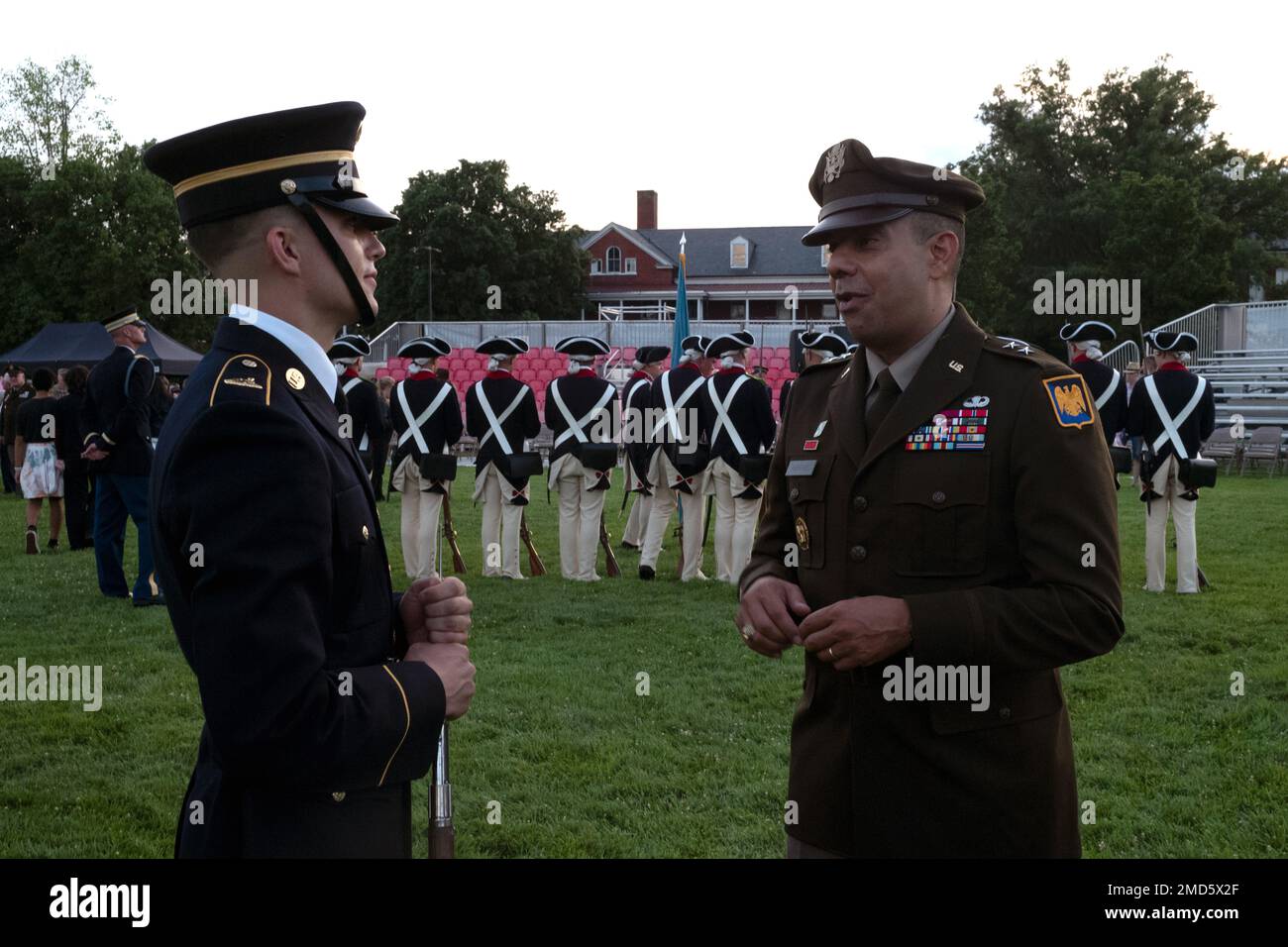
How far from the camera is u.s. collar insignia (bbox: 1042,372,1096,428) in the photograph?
259 centimetres

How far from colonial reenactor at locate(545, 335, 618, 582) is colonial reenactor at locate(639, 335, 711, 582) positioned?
600mm

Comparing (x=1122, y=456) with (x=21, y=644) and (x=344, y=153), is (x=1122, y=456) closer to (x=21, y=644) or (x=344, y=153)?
(x=21, y=644)

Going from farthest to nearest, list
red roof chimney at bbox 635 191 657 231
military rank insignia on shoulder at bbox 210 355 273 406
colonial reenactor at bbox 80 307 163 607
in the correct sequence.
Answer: red roof chimney at bbox 635 191 657 231
colonial reenactor at bbox 80 307 163 607
military rank insignia on shoulder at bbox 210 355 273 406

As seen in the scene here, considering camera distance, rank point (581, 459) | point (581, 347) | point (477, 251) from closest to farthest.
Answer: point (581, 459), point (581, 347), point (477, 251)

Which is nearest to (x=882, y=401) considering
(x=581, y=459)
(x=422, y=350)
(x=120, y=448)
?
(x=120, y=448)

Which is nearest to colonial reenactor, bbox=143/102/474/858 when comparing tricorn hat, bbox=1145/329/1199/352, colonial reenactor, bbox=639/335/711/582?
colonial reenactor, bbox=639/335/711/582

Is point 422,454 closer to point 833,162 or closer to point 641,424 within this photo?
point 641,424

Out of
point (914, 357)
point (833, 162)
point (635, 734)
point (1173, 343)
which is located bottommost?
point (635, 734)

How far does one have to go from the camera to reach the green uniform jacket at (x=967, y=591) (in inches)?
98.0

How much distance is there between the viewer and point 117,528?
1162 centimetres

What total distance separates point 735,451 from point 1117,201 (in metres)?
42.7

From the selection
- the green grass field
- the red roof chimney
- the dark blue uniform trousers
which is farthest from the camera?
the red roof chimney

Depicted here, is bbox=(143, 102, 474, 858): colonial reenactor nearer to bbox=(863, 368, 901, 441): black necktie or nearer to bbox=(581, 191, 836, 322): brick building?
bbox=(863, 368, 901, 441): black necktie

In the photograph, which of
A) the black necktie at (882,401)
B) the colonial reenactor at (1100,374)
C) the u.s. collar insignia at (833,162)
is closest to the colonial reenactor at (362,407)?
the colonial reenactor at (1100,374)
